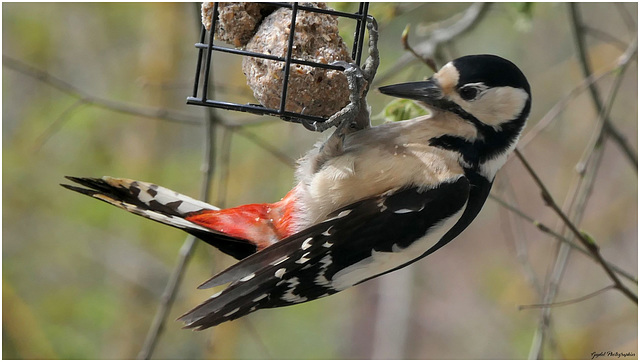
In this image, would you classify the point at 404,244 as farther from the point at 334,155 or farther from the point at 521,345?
the point at 521,345

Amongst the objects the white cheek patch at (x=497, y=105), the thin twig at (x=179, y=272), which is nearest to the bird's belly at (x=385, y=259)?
the white cheek patch at (x=497, y=105)

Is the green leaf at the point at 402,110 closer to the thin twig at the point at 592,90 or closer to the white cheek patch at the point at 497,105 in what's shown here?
the white cheek patch at the point at 497,105

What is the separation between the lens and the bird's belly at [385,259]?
2.15m

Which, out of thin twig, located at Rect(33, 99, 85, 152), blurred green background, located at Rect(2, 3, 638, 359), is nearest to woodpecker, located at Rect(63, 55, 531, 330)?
thin twig, located at Rect(33, 99, 85, 152)

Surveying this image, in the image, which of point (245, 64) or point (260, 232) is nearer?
point (245, 64)

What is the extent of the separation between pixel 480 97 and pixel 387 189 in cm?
40

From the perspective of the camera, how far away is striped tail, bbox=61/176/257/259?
7.13ft

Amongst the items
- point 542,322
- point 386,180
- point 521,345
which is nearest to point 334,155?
point 386,180

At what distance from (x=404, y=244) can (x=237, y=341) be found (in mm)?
2915

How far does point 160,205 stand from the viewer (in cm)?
229

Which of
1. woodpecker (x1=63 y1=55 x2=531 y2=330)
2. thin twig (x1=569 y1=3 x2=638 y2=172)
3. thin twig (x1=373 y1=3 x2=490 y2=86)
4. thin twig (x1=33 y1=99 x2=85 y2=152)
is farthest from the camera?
thin twig (x1=33 y1=99 x2=85 y2=152)

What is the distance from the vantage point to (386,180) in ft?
7.04

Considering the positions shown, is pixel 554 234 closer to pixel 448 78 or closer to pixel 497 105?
pixel 497 105

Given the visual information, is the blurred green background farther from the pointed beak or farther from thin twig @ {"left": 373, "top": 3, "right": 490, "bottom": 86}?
the pointed beak
